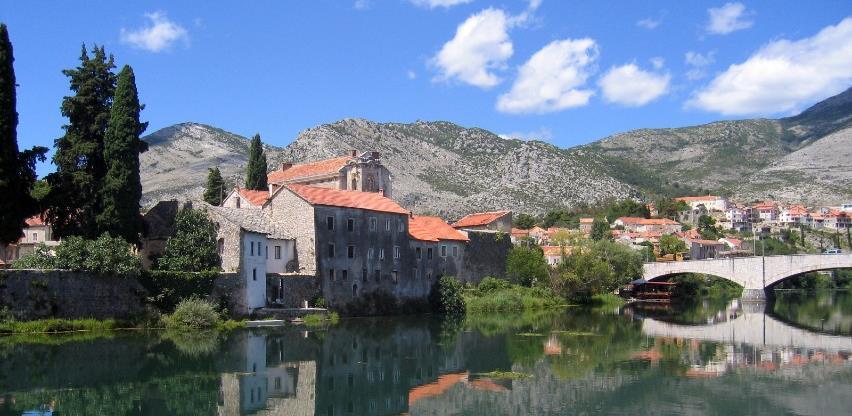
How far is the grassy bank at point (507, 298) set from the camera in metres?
67.7

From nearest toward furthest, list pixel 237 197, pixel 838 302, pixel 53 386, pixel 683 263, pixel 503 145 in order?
1. pixel 53 386
2. pixel 237 197
3. pixel 838 302
4. pixel 683 263
5. pixel 503 145

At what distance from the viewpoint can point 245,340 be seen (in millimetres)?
41375

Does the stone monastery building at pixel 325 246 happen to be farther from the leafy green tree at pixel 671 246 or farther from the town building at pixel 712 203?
the town building at pixel 712 203

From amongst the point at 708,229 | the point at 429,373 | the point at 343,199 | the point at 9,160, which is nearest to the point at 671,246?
the point at 708,229

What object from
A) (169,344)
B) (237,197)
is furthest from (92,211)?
(237,197)

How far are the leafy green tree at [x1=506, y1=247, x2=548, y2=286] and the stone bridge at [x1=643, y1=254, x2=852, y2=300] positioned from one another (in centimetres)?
2602

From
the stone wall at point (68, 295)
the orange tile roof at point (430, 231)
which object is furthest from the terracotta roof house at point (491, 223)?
the stone wall at point (68, 295)

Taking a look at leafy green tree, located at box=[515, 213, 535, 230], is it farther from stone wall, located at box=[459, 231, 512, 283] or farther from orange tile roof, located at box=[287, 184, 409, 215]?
orange tile roof, located at box=[287, 184, 409, 215]

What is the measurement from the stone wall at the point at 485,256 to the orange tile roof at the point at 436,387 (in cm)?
4141

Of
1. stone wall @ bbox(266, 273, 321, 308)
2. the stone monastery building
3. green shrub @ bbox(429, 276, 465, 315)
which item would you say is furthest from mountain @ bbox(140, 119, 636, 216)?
stone wall @ bbox(266, 273, 321, 308)

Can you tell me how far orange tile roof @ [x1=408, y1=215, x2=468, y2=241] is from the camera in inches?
2677

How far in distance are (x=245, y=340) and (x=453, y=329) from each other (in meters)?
14.9

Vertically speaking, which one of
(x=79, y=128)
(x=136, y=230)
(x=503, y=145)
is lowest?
(x=136, y=230)

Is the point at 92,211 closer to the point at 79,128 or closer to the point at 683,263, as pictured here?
the point at 79,128
